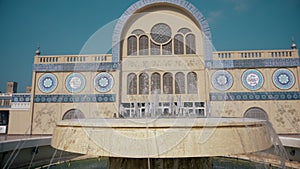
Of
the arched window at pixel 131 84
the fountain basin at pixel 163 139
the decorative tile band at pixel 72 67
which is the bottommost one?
the fountain basin at pixel 163 139

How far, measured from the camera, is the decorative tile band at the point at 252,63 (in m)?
11.9

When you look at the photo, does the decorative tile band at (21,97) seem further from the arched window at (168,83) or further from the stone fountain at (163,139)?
the stone fountain at (163,139)

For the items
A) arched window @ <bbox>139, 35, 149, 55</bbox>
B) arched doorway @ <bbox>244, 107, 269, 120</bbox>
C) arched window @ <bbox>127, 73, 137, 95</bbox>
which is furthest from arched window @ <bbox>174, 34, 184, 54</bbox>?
arched doorway @ <bbox>244, 107, 269, 120</bbox>

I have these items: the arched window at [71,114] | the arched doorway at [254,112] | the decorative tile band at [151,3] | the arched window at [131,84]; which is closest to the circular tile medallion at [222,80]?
the decorative tile band at [151,3]

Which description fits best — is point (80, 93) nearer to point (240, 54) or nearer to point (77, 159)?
point (77, 159)

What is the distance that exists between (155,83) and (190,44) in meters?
3.44

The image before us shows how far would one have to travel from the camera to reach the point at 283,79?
38.8ft

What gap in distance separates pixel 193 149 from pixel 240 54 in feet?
37.9

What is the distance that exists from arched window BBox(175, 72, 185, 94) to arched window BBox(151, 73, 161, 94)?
1097mm

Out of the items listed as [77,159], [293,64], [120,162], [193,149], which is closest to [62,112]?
[77,159]

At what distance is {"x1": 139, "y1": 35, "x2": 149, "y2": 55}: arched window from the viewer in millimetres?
13242

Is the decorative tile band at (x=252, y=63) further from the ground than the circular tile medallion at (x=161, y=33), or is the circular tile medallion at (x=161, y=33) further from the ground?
the circular tile medallion at (x=161, y=33)

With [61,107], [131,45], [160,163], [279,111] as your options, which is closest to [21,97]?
[61,107]

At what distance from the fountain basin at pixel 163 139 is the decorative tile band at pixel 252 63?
10498 mm
